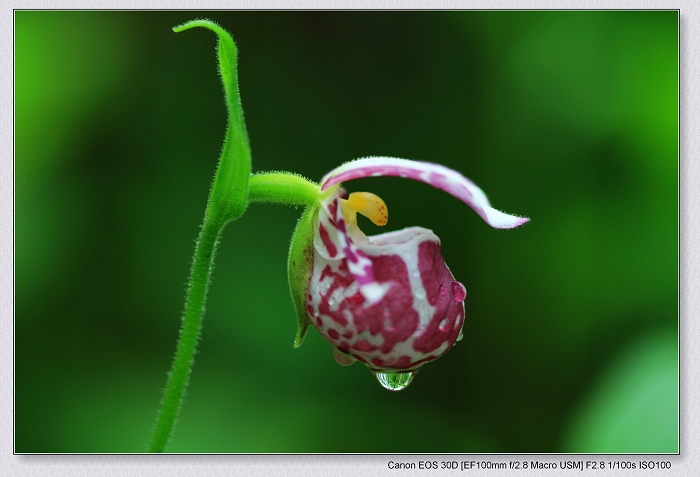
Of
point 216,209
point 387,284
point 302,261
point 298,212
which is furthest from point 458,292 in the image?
point 298,212

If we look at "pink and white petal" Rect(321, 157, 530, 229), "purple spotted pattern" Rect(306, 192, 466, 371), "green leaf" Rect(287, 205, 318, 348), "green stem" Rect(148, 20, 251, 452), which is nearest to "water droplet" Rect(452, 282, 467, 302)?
"purple spotted pattern" Rect(306, 192, 466, 371)

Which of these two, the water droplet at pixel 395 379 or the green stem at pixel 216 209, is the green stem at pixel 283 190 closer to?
the green stem at pixel 216 209

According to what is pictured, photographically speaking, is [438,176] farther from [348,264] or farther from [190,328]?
[190,328]

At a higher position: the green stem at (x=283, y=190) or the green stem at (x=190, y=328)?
the green stem at (x=283, y=190)

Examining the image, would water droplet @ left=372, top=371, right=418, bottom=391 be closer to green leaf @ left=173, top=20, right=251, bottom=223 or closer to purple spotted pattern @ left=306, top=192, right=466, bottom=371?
purple spotted pattern @ left=306, top=192, right=466, bottom=371

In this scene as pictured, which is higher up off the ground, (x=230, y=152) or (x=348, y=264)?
(x=230, y=152)

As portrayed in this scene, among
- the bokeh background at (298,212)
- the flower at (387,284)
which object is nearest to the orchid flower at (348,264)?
the flower at (387,284)

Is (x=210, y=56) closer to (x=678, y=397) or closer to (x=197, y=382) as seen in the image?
(x=197, y=382)
